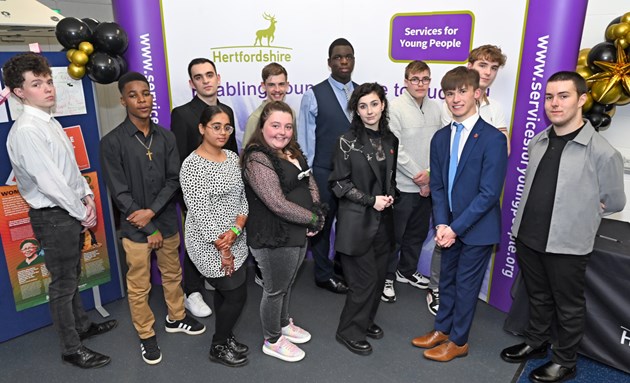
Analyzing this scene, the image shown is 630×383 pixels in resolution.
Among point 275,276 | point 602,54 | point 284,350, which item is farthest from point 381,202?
point 602,54

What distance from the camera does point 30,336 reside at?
3209 mm

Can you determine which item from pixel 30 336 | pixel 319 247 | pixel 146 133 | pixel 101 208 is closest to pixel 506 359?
pixel 319 247

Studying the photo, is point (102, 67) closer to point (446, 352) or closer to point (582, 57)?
point (446, 352)

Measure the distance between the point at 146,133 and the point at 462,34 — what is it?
228 cm

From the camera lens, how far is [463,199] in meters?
2.63

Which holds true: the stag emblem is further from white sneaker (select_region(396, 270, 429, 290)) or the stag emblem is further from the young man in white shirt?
white sneaker (select_region(396, 270, 429, 290))

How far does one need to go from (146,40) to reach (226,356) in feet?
7.54

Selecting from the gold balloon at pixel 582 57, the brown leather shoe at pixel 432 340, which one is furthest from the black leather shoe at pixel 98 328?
the gold balloon at pixel 582 57

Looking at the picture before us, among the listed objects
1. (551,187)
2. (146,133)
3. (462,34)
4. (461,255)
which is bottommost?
(461,255)

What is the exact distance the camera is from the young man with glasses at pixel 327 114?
3355 mm

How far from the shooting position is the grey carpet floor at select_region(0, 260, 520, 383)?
2.77m

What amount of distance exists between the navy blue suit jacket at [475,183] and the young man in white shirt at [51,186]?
6.88ft

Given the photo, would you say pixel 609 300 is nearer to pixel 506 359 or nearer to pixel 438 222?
pixel 506 359

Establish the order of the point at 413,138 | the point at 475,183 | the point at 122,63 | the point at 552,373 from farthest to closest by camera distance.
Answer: the point at 413,138
the point at 122,63
the point at 552,373
the point at 475,183
